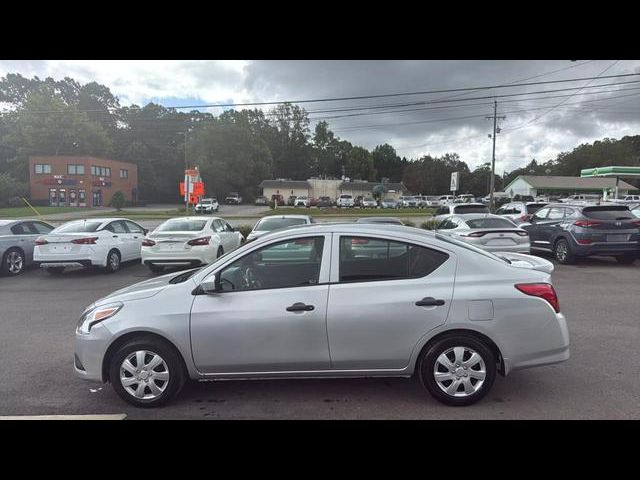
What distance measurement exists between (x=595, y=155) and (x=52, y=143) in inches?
4370

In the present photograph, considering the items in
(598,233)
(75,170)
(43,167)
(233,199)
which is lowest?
(598,233)

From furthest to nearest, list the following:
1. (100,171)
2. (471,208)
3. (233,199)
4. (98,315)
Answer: (233,199)
(100,171)
(471,208)
(98,315)

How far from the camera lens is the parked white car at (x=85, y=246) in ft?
34.1

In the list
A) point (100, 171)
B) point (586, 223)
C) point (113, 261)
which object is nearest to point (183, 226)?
point (113, 261)

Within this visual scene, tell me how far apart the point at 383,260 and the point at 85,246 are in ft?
30.0

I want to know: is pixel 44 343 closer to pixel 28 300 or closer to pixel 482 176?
pixel 28 300

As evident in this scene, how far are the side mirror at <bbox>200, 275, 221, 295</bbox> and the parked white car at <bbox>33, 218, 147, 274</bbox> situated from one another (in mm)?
8112

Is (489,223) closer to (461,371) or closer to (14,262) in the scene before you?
(461,371)

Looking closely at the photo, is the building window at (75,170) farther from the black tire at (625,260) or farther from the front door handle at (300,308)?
the front door handle at (300,308)

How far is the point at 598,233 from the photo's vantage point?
11086mm

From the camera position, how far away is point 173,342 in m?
3.80

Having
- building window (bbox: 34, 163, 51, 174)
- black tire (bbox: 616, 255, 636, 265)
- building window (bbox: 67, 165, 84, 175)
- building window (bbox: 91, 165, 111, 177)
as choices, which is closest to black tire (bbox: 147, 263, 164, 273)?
black tire (bbox: 616, 255, 636, 265)

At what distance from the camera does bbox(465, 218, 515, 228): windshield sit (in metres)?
10.8

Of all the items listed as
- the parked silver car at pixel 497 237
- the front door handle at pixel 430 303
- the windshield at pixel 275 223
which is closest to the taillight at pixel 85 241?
the windshield at pixel 275 223
